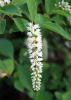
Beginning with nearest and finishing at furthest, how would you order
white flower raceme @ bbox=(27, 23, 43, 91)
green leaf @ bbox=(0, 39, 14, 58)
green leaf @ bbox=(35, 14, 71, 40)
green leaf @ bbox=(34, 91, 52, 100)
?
white flower raceme @ bbox=(27, 23, 43, 91) → green leaf @ bbox=(35, 14, 71, 40) → green leaf @ bbox=(34, 91, 52, 100) → green leaf @ bbox=(0, 39, 14, 58)

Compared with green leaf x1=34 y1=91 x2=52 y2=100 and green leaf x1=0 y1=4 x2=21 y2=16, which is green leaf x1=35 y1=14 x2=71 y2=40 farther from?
green leaf x1=34 y1=91 x2=52 y2=100

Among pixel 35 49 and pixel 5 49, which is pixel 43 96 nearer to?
pixel 5 49

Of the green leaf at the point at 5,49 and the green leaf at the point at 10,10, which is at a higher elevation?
the green leaf at the point at 10,10

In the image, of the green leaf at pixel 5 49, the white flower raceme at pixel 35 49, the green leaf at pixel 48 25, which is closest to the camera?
the white flower raceme at pixel 35 49

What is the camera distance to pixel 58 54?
3.08 m

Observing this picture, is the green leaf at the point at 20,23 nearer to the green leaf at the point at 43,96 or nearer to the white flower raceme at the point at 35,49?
the white flower raceme at the point at 35,49

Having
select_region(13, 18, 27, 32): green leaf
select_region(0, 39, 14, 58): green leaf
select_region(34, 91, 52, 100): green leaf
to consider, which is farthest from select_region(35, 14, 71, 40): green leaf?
select_region(0, 39, 14, 58): green leaf

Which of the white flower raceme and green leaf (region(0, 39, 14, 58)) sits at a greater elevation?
the white flower raceme

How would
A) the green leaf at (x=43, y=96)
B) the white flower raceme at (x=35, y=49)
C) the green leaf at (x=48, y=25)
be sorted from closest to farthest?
the white flower raceme at (x=35, y=49) → the green leaf at (x=48, y=25) → the green leaf at (x=43, y=96)

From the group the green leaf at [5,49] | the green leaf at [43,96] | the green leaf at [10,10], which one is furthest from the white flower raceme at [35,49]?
the green leaf at [5,49]

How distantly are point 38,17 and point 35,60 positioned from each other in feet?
0.72

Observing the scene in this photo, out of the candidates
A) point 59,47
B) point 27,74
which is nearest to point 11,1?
point 27,74

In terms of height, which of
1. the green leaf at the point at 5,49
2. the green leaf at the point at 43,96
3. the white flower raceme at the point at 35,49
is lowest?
the green leaf at the point at 43,96

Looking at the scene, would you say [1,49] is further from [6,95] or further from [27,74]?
[6,95]
